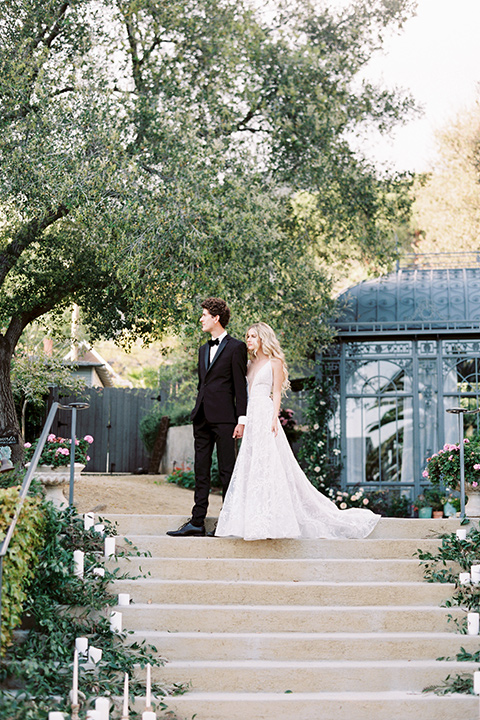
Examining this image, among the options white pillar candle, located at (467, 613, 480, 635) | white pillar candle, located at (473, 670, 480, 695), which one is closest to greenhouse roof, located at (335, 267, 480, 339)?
white pillar candle, located at (467, 613, 480, 635)

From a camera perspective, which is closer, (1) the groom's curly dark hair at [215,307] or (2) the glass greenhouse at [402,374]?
(1) the groom's curly dark hair at [215,307]

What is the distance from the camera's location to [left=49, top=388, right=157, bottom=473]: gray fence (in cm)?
1795

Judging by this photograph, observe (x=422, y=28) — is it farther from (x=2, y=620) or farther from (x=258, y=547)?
(x=2, y=620)

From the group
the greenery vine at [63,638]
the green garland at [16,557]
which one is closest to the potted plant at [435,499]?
the greenery vine at [63,638]

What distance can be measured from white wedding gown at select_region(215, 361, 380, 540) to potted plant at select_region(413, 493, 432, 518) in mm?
4128

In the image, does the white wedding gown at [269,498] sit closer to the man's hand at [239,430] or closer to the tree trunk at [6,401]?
the man's hand at [239,430]

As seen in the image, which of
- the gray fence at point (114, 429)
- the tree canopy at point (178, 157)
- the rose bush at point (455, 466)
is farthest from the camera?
the gray fence at point (114, 429)

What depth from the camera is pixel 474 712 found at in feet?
14.5

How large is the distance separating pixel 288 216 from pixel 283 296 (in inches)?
67.0

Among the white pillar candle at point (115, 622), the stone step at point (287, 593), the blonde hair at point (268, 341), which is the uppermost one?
the blonde hair at point (268, 341)

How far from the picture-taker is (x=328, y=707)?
14.6ft

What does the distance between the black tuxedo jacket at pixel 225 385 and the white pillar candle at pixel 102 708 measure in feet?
8.71

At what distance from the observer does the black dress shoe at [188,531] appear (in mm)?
6137

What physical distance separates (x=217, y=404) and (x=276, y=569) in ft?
4.53
